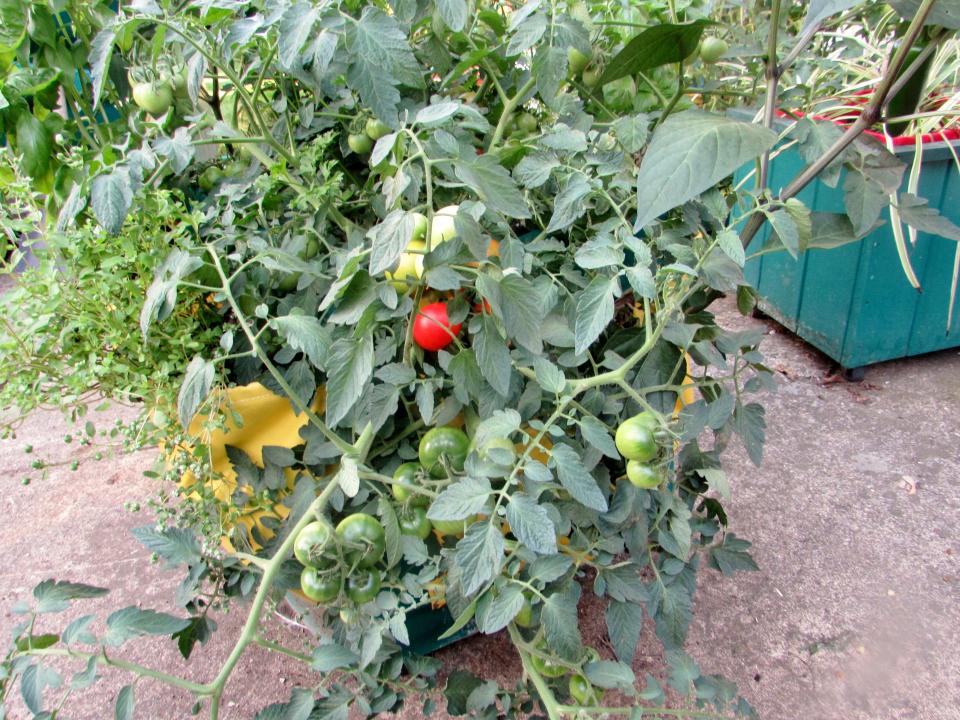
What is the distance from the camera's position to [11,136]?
85 cm

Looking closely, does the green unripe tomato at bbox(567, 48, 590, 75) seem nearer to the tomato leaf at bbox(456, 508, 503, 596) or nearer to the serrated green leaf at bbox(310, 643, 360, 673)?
the tomato leaf at bbox(456, 508, 503, 596)

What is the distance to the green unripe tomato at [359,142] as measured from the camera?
0.85 meters

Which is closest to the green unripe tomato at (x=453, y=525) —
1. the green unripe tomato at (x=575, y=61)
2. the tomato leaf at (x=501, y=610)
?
the tomato leaf at (x=501, y=610)

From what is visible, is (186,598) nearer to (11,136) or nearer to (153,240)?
(153,240)

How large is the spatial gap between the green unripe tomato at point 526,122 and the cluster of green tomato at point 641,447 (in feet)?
1.60

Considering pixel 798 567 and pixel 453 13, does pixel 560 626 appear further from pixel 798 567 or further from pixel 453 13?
pixel 798 567

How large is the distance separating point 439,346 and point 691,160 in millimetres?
307

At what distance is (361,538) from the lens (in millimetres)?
Answer: 680

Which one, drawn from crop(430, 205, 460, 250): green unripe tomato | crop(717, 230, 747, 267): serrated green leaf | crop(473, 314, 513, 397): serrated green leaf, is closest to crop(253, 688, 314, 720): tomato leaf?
crop(473, 314, 513, 397): serrated green leaf

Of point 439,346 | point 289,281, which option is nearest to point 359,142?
point 289,281

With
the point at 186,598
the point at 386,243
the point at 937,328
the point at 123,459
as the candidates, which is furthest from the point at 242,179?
the point at 937,328

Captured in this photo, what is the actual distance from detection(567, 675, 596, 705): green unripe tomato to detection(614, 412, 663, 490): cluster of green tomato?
254 mm

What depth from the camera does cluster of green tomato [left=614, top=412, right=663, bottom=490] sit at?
1.91 ft

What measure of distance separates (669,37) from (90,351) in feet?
2.26
